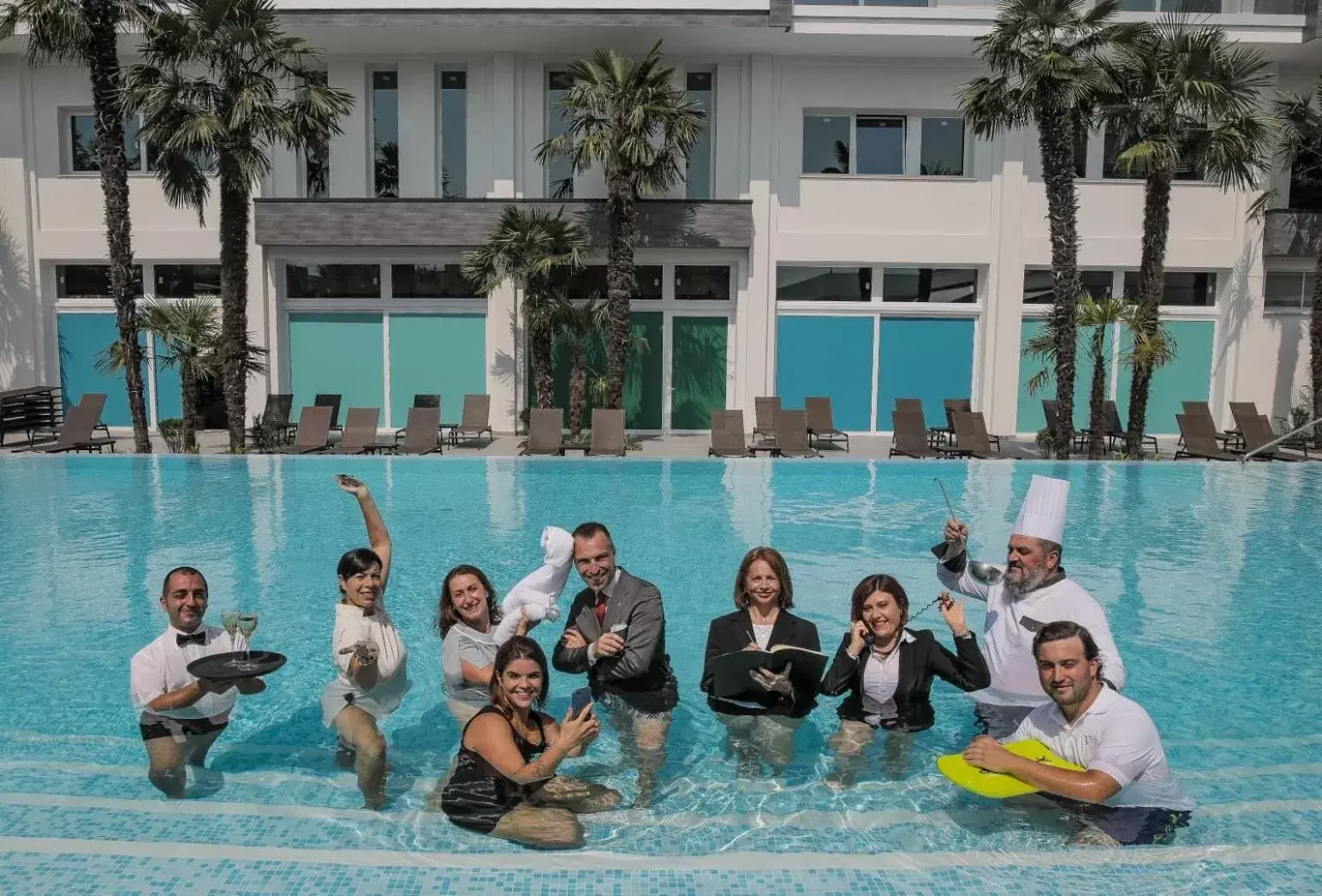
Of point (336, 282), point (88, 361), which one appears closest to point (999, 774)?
point (336, 282)

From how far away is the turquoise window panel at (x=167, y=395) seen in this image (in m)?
19.8

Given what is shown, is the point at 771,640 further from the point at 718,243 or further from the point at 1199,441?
the point at 1199,441

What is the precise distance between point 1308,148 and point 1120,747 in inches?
702

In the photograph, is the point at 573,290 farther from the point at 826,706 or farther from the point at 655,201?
the point at 826,706

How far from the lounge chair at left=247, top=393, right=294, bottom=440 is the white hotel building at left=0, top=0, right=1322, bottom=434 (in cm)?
183

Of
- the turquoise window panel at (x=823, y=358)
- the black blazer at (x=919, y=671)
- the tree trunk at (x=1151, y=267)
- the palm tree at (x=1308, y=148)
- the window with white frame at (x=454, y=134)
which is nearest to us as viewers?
the black blazer at (x=919, y=671)

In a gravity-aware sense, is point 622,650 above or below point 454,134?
below

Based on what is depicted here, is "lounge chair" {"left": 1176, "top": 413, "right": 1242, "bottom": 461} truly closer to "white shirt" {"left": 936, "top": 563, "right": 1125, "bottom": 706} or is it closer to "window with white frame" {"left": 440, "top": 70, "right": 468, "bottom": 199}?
"window with white frame" {"left": 440, "top": 70, "right": 468, "bottom": 199}

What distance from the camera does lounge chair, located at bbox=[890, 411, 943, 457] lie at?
16.6 metres

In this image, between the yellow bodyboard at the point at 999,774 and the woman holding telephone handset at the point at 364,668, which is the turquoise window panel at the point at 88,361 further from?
the yellow bodyboard at the point at 999,774

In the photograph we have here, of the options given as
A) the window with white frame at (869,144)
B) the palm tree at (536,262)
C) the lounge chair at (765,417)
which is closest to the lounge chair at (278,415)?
the palm tree at (536,262)

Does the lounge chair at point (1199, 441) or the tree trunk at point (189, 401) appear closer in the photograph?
the tree trunk at point (189, 401)

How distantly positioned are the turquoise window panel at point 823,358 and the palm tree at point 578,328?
11.7 ft

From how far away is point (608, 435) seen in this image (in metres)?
16.3
